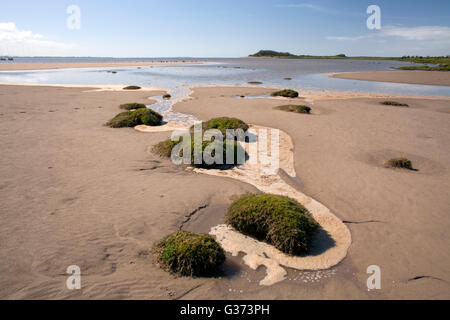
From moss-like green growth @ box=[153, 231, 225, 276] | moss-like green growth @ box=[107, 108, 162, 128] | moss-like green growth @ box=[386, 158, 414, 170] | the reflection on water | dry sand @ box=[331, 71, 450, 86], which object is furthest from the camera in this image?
dry sand @ box=[331, 71, 450, 86]

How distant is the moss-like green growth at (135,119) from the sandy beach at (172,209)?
886mm

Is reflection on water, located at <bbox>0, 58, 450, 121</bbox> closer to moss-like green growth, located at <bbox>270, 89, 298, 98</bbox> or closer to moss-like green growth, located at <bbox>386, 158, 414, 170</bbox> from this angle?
moss-like green growth, located at <bbox>270, 89, 298, 98</bbox>

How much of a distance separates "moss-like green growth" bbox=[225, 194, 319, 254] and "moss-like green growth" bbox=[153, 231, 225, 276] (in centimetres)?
132

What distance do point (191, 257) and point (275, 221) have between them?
7.14 feet

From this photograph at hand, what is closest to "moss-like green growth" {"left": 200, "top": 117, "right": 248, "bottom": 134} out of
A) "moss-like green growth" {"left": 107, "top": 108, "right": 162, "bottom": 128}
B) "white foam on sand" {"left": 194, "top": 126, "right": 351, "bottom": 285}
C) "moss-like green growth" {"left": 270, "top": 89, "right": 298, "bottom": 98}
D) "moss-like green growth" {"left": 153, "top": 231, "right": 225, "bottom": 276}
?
"moss-like green growth" {"left": 107, "top": 108, "right": 162, "bottom": 128}

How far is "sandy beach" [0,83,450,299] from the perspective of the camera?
203 inches

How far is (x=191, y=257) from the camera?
5.39 m

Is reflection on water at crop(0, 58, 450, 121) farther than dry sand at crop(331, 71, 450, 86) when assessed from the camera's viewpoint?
No

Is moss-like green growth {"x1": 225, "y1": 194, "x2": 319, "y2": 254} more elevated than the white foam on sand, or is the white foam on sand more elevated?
moss-like green growth {"x1": 225, "y1": 194, "x2": 319, "y2": 254}

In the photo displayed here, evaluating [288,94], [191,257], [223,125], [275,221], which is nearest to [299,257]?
[275,221]

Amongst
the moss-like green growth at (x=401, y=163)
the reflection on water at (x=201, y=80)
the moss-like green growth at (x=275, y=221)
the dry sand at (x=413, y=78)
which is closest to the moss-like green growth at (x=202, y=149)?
the moss-like green growth at (x=275, y=221)
